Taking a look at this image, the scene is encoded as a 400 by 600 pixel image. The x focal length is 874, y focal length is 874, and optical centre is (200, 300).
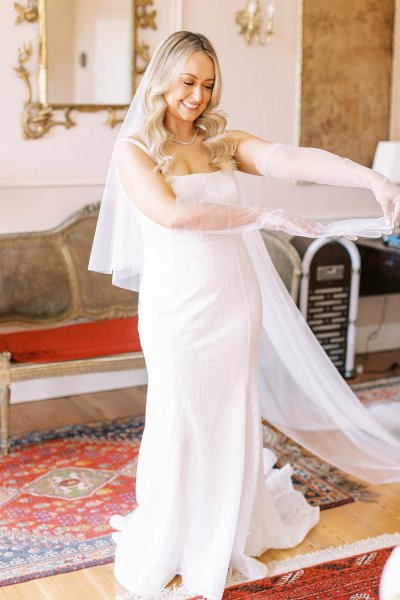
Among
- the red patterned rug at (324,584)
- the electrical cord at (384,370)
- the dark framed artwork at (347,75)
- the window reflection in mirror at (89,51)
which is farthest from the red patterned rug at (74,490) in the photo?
the dark framed artwork at (347,75)

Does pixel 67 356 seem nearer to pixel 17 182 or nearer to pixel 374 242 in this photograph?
pixel 17 182

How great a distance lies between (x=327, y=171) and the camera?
302 cm

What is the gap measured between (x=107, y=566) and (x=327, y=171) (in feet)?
5.46

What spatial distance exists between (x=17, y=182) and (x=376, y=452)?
2.41 metres

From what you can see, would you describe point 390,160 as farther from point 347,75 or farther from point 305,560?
point 305,560

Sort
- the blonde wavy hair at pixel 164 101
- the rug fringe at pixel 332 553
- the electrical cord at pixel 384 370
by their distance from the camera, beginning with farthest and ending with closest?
the electrical cord at pixel 384 370 → the rug fringe at pixel 332 553 → the blonde wavy hair at pixel 164 101

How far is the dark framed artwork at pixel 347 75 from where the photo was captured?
5.59 metres

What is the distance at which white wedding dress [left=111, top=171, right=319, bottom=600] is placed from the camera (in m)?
3.07

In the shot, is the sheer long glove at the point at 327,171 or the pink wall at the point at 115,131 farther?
the pink wall at the point at 115,131

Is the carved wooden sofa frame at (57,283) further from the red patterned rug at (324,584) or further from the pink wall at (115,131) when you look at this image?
the red patterned rug at (324,584)

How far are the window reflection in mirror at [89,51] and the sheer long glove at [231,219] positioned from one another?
2260 mm

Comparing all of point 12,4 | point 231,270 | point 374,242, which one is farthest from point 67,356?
point 374,242

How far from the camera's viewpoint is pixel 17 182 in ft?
15.8

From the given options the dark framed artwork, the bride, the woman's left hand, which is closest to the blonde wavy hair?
the bride
